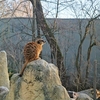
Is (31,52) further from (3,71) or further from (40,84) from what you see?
(3,71)

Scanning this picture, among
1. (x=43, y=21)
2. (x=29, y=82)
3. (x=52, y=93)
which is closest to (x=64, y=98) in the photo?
(x=52, y=93)

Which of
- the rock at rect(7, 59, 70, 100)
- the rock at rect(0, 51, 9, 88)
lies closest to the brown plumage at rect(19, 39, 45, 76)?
the rock at rect(7, 59, 70, 100)

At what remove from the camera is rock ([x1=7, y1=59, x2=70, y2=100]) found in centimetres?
455

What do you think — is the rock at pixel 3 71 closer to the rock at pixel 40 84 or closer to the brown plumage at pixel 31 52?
the brown plumage at pixel 31 52

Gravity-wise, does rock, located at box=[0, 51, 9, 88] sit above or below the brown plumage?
below

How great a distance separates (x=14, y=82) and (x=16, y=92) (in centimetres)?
19

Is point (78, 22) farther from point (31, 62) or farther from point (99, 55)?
point (31, 62)

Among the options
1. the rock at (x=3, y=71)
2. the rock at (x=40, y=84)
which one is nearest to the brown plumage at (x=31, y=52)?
the rock at (x=40, y=84)

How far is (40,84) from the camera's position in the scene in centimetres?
457

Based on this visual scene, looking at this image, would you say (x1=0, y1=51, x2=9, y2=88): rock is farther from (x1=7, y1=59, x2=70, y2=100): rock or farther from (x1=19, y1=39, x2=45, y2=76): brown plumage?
(x1=7, y1=59, x2=70, y2=100): rock

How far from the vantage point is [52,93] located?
458 centimetres

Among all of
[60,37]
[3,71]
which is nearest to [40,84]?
[3,71]

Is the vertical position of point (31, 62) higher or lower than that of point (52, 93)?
higher

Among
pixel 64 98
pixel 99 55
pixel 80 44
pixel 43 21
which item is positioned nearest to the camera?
pixel 64 98
